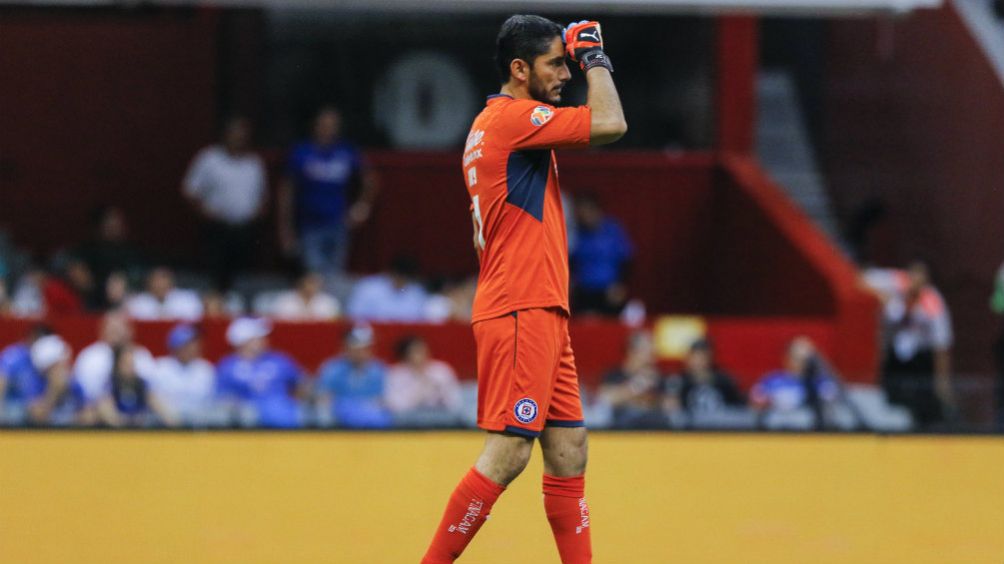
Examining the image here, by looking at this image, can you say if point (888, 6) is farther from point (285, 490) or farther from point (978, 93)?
point (978, 93)

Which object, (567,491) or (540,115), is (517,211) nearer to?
(540,115)

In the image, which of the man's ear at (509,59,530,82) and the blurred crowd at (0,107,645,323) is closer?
the man's ear at (509,59,530,82)

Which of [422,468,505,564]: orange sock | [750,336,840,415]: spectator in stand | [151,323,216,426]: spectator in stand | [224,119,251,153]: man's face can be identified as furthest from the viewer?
[224,119,251,153]: man's face

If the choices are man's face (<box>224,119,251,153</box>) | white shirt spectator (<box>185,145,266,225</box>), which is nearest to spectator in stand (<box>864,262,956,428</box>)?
white shirt spectator (<box>185,145,266,225</box>)

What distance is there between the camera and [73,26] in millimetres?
15906

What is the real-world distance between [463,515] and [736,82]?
11430 millimetres

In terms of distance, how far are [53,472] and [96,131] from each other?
9.08 m

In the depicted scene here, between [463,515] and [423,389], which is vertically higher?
[463,515]

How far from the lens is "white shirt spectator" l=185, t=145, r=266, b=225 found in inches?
543

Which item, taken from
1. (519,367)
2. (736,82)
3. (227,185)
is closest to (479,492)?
Result: (519,367)

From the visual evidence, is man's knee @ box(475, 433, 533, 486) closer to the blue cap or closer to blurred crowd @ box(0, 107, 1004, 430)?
blurred crowd @ box(0, 107, 1004, 430)

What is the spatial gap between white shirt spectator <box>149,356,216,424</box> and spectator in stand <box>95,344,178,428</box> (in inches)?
2.5

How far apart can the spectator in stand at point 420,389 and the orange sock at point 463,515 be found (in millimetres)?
3448

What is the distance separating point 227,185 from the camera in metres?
13.8
